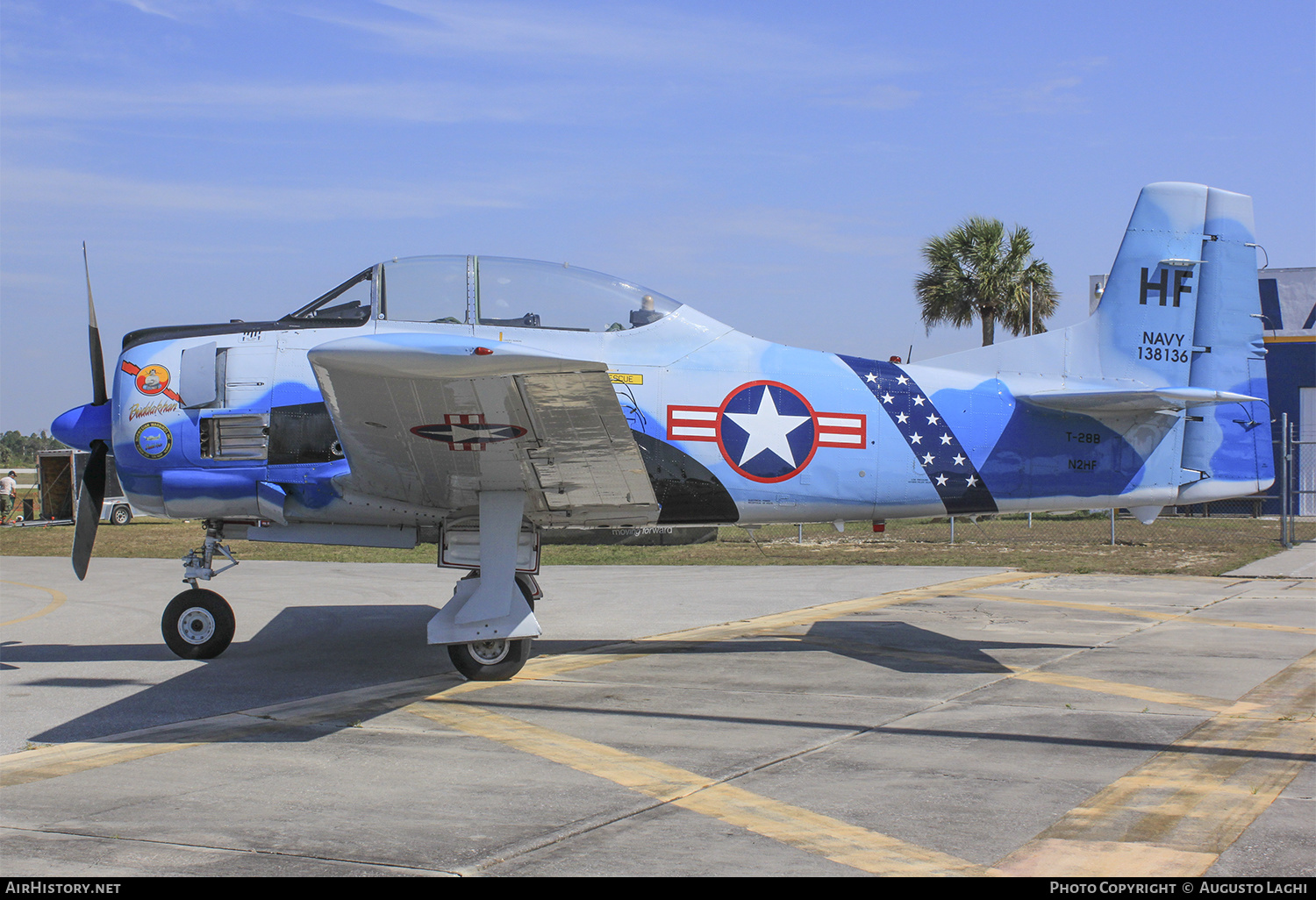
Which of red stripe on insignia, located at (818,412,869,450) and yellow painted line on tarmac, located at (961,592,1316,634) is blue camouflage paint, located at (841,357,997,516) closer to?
red stripe on insignia, located at (818,412,869,450)

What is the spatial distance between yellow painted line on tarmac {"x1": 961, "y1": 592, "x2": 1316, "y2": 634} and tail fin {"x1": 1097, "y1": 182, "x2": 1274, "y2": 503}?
1581 mm

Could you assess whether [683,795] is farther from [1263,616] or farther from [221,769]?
[1263,616]

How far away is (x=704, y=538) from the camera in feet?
65.0

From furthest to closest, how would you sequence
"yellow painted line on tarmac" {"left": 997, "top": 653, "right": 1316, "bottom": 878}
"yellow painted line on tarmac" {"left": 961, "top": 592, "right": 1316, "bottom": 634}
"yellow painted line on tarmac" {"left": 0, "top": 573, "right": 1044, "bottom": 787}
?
1. "yellow painted line on tarmac" {"left": 961, "top": 592, "right": 1316, "bottom": 634}
2. "yellow painted line on tarmac" {"left": 0, "top": 573, "right": 1044, "bottom": 787}
3. "yellow painted line on tarmac" {"left": 997, "top": 653, "right": 1316, "bottom": 878}

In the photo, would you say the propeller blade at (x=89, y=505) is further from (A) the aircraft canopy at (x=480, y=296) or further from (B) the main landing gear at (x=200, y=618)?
(A) the aircraft canopy at (x=480, y=296)

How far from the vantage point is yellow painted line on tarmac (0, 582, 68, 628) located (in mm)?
10818

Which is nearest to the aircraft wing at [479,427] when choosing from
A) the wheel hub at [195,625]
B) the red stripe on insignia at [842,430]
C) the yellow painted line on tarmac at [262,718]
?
the yellow painted line on tarmac at [262,718]

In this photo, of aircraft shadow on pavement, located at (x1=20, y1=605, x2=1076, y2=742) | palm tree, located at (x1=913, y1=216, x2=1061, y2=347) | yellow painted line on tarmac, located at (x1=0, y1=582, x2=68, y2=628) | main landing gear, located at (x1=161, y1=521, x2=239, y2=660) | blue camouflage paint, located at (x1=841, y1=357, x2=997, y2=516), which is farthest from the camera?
palm tree, located at (x1=913, y1=216, x2=1061, y2=347)

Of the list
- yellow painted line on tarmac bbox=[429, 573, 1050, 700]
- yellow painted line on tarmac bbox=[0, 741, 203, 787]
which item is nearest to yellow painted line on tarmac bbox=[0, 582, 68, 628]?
yellow painted line on tarmac bbox=[0, 741, 203, 787]

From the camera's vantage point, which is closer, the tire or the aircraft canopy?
the tire

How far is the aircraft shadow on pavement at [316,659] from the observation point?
21.8 feet

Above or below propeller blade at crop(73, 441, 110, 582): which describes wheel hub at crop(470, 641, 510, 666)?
below

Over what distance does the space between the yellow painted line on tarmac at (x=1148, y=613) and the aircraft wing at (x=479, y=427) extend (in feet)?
20.1

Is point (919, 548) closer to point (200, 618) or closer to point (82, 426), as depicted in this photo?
point (200, 618)
